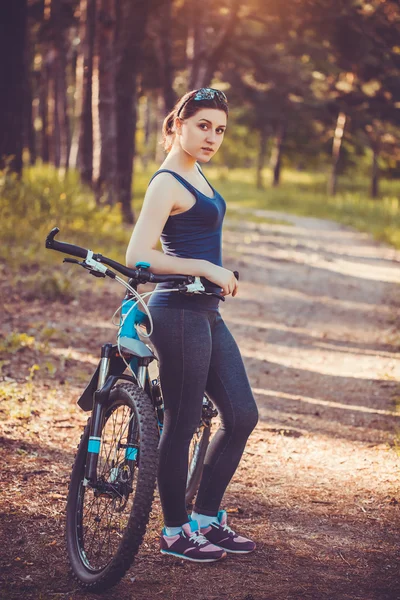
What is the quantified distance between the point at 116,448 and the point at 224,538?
810mm

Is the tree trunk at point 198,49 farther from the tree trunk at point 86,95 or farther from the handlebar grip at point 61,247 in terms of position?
the handlebar grip at point 61,247

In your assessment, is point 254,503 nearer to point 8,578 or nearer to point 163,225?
point 8,578

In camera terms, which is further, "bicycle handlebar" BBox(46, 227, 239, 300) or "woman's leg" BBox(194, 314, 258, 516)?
"woman's leg" BBox(194, 314, 258, 516)

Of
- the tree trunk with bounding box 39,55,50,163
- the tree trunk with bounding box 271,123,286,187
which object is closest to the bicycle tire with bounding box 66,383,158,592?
the tree trunk with bounding box 39,55,50,163

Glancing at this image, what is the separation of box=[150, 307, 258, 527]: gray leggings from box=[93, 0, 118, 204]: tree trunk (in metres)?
11.9

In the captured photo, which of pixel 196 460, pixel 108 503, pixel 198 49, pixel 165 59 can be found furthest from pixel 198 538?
pixel 165 59

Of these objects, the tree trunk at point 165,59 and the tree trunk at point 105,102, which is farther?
the tree trunk at point 165,59

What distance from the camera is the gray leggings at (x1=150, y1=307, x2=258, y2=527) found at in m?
3.60

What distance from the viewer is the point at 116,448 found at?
12.1 ft

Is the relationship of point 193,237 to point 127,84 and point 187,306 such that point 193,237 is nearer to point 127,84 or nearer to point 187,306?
point 187,306

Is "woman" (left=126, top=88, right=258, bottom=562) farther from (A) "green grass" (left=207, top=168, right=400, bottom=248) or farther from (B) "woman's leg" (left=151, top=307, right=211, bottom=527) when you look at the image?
(A) "green grass" (left=207, top=168, right=400, bottom=248)

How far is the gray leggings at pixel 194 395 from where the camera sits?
3.60 m

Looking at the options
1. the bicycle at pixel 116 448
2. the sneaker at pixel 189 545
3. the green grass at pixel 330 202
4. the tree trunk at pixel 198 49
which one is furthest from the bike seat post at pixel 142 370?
the tree trunk at pixel 198 49

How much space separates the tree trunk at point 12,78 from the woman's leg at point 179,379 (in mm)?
11497
